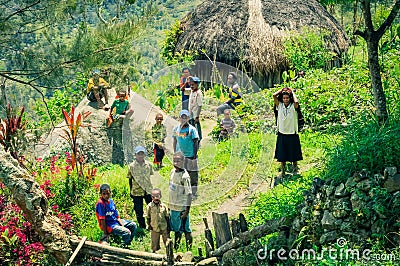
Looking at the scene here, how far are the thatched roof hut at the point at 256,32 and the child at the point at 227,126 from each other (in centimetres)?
449

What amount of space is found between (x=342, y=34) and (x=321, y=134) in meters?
8.06

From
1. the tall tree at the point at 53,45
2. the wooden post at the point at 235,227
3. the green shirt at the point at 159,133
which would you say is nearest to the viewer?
the wooden post at the point at 235,227

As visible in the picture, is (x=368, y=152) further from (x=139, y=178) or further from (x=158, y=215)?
(x=139, y=178)

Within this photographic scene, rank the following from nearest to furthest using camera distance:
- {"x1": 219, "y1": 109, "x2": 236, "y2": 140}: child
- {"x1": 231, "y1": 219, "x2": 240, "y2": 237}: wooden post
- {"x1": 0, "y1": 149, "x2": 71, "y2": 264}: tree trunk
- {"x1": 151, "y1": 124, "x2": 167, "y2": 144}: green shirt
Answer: {"x1": 231, "y1": 219, "x2": 240, "y2": 237}: wooden post, {"x1": 0, "y1": 149, "x2": 71, "y2": 264}: tree trunk, {"x1": 151, "y1": 124, "x2": 167, "y2": 144}: green shirt, {"x1": 219, "y1": 109, "x2": 236, "y2": 140}: child

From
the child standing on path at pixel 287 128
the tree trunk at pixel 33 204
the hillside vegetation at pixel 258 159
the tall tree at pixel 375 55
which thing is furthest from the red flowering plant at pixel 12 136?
the tall tree at pixel 375 55

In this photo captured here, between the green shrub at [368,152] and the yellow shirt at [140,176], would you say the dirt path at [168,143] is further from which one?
the green shrub at [368,152]

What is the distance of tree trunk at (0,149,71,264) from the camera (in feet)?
24.2

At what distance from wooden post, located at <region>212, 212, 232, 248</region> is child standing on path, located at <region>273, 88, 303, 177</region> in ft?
7.98

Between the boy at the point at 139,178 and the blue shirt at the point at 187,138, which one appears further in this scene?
the blue shirt at the point at 187,138

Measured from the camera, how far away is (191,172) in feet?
29.3

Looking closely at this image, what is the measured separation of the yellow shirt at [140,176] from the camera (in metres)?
8.37

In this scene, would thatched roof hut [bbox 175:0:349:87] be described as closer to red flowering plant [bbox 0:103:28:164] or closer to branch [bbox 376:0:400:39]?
red flowering plant [bbox 0:103:28:164]

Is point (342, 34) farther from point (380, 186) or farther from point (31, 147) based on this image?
point (380, 186)

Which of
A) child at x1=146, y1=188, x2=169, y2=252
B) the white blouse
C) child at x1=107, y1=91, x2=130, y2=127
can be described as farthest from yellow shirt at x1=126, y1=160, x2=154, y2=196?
child at x1=107, y1=91, x2=130, y2=127
